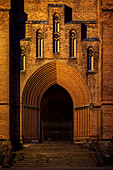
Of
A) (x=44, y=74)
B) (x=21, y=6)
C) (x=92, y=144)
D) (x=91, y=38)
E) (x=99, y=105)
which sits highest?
(x=21, y=6)

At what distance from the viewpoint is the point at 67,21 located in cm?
2220

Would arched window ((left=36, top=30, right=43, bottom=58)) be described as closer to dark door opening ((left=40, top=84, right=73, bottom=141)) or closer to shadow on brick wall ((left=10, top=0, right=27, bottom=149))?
shadow on brick wall ((left=10, top=0, right=27, bottom=149))

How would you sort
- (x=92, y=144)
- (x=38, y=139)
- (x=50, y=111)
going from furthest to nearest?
(x=50, y=111) < (x=38, y=139) < (x=92, y=144)

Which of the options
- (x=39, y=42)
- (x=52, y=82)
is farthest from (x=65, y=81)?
(x=39, y=42)

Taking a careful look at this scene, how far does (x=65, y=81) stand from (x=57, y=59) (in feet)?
4.38

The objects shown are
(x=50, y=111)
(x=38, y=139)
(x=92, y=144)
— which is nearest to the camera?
(x=92, y=144)

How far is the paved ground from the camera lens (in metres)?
18.4

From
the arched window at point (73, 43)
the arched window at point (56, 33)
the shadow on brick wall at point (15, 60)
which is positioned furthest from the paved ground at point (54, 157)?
the arched window at point (56, 33)

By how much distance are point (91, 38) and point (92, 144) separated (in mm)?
5478

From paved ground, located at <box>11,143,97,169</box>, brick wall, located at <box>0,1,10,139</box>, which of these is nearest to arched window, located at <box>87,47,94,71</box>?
brick wall, located at <box>0,1,10,139</box>

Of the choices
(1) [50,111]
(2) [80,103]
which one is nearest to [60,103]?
(1) [50,111]

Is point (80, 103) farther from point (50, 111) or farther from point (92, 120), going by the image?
point (50, 111)

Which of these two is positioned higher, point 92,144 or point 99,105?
point 99,105

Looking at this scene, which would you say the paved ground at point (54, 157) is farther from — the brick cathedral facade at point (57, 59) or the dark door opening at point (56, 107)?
the dark door opening at point (56, 107)
